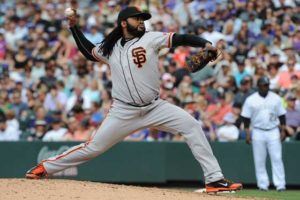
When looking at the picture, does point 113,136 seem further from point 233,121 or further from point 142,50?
point 233,121

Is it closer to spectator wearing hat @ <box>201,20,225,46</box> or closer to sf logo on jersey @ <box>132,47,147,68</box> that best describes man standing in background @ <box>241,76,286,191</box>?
spectator wearing hat @ <box>201,20,225,46</box>

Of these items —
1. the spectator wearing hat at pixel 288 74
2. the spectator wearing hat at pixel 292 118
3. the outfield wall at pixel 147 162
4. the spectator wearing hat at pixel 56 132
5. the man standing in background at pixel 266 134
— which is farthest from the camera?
the spectator wearing hat at pixel 288 74

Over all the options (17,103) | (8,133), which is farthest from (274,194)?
(17,103)

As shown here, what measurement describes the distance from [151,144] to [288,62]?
3.50 m

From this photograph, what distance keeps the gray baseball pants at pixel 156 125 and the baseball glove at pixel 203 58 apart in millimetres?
567

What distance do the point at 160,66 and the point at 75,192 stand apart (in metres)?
8.62

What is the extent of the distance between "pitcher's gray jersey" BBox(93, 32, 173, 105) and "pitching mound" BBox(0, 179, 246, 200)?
1000 mm

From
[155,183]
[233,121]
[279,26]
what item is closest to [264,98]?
[233,121]

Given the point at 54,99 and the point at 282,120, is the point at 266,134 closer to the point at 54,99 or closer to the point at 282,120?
the point at 282,120

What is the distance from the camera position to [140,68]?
9.01 meters

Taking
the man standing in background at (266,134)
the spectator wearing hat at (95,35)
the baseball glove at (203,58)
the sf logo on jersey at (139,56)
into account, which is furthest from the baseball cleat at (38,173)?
the spectator wearing hat at (95,35)

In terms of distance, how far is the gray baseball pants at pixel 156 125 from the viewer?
9.09 meters

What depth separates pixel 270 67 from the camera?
16.3m

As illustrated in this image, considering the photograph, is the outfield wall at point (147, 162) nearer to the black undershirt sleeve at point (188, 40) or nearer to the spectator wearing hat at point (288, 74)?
the spectator wearing hat at point (288, 74)
